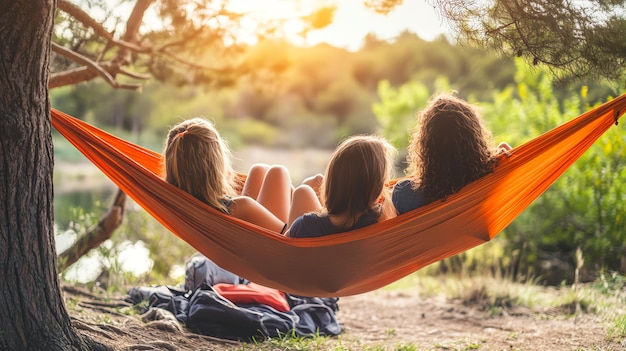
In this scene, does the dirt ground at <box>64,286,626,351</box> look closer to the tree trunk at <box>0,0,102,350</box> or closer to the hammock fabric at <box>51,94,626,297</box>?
the tree trunk at <box>0,0,102,350</box>

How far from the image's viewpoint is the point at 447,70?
2144 cm

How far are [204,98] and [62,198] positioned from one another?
9.58 metres

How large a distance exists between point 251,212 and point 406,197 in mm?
550

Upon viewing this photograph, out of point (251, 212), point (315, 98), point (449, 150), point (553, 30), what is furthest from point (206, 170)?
point (315, 98)

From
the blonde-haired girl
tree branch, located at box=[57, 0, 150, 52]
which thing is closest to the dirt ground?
the blonde-haired girl

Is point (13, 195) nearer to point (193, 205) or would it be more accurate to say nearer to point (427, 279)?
Result: point (193, 205)

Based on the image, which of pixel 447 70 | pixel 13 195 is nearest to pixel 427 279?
pixel 13 195

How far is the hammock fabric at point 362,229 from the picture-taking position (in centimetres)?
221

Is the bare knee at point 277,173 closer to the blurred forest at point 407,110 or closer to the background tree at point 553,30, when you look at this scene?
Result: the blurred forest at point 407,110

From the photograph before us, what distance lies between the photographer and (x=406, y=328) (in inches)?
133

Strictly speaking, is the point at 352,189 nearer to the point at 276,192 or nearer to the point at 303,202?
the point at 303,202

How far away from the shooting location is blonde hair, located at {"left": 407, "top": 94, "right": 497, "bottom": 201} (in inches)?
89.2

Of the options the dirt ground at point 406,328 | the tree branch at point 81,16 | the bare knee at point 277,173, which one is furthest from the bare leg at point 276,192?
the tree branch at point 81,16

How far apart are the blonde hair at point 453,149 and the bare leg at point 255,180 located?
69cm
